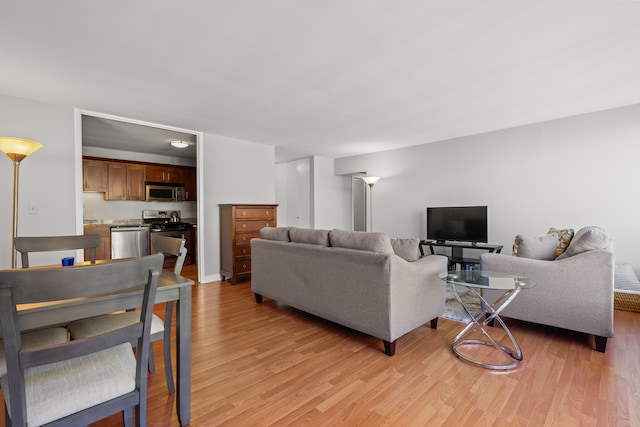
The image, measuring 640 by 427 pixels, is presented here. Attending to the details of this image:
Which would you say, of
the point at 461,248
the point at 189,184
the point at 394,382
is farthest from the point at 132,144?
the point at 461,248

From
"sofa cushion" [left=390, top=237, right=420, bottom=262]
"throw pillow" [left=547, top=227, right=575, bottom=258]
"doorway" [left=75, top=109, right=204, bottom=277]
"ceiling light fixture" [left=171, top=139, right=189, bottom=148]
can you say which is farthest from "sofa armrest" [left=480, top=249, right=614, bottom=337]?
"ceiling light fixture" [left=171, top=139, right=189, bottom=148]

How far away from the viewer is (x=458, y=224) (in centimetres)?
503

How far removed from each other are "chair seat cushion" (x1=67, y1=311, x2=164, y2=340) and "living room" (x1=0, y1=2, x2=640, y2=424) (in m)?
2.01

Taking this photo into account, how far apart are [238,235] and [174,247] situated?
8.86 feet

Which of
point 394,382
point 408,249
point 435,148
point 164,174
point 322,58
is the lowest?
point 394,382

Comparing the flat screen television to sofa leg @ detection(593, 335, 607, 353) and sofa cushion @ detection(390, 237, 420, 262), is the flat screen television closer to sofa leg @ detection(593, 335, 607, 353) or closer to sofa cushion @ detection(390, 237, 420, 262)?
sofa leg @ detection(593, 335, 607, 353)

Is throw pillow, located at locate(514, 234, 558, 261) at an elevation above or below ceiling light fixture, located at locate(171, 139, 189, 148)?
below

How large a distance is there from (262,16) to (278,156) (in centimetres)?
511

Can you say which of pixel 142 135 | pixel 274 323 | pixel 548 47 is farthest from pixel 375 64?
pixel 142 135

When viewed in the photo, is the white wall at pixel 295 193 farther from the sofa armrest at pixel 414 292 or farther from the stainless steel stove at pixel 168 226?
the sofa armrest at pixel 414 292

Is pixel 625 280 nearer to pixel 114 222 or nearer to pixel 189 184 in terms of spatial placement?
pixel 189 184

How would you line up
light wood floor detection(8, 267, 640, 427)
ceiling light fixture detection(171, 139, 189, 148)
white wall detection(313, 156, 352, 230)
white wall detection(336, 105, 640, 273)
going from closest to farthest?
light wood floor detection(8, 267, 640, 427)
white wall detection(336, 105, 640, 273)
ceiling light fixture detection(171, 139, 189, 148)
white wall detection(313, 156, 352, 230)

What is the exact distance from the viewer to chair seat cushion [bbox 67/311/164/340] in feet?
5.47

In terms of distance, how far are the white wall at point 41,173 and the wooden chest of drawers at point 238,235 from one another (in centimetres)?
193
